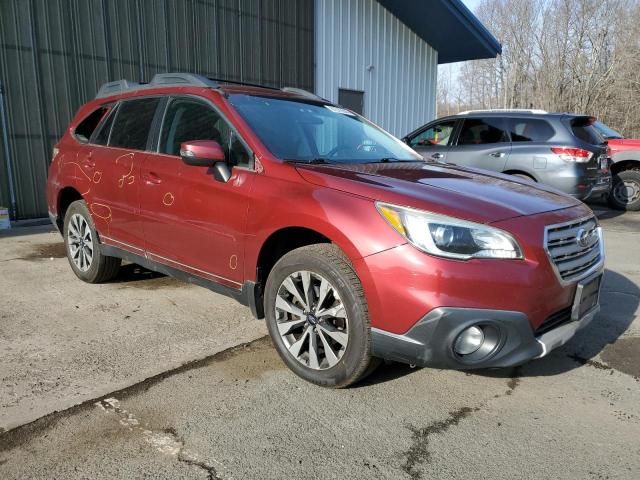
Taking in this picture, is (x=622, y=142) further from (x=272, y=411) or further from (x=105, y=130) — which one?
(x=272, y=411)

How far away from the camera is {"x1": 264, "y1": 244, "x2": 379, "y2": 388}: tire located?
8.87ft

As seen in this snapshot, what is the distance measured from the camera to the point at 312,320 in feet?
9.67

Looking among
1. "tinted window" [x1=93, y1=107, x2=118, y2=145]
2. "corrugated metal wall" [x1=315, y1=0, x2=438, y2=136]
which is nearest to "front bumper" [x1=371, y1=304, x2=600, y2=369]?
"tinted window" [x1=93, y1=107, x2=118, y2=145]

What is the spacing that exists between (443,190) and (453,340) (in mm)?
846

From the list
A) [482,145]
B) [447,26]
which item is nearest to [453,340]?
[482,145]

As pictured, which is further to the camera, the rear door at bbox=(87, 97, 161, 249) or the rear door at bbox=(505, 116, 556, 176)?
the rear door at bbox=(505, 116, 556, 176)

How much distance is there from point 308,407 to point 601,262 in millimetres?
1997

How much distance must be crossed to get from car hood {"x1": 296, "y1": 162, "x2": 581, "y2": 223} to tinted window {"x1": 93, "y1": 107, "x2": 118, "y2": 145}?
236cm

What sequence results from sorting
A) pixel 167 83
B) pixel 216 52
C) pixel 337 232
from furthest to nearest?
pixel 216 52 < pixel 167 83 < pixel 337 232

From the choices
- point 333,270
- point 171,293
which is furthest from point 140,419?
point 171,293

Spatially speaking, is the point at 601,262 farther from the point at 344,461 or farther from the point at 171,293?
the point at 171,293

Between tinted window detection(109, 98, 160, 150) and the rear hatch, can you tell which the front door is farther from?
the rear hatch

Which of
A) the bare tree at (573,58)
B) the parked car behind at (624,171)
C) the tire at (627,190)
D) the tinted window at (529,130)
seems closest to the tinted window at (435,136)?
the tinted window at (529,130)

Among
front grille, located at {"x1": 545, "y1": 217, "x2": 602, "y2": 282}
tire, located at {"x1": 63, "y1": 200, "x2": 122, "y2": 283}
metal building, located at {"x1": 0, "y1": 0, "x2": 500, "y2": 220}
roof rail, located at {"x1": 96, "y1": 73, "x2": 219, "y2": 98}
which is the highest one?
metal building, located at {"x1": 0, "y1": 0, "x2": 500, "y2": 220}
